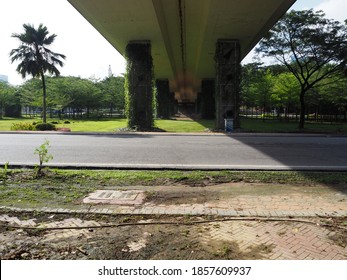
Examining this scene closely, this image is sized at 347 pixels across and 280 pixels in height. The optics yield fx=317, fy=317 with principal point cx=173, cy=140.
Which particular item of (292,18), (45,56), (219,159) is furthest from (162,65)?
(219,159)

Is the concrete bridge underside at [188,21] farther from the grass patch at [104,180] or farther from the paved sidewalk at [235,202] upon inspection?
the paved sidewalk at [235,202]

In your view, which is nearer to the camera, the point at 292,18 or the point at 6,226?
the point at 6,226

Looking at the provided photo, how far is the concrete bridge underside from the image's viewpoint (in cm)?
1471

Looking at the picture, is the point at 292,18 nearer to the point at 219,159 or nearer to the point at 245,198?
the point at 219,159

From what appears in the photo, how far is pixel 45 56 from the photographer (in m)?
29.0

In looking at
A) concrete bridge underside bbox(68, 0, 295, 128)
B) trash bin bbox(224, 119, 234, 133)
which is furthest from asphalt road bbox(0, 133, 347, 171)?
trash bin bbox(224, 119, 234, 133)

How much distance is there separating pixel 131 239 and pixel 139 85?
59.9ft

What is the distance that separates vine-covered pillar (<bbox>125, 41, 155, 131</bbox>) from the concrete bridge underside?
750 mm

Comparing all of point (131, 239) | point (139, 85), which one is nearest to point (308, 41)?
point (139, 85)

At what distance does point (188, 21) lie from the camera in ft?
61.4

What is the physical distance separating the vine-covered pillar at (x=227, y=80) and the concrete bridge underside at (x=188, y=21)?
0.06 metres

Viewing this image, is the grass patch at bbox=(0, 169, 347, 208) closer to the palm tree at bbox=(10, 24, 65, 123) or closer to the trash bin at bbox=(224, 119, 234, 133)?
the trash bin at bbox=(224, 119, 234, 133)
